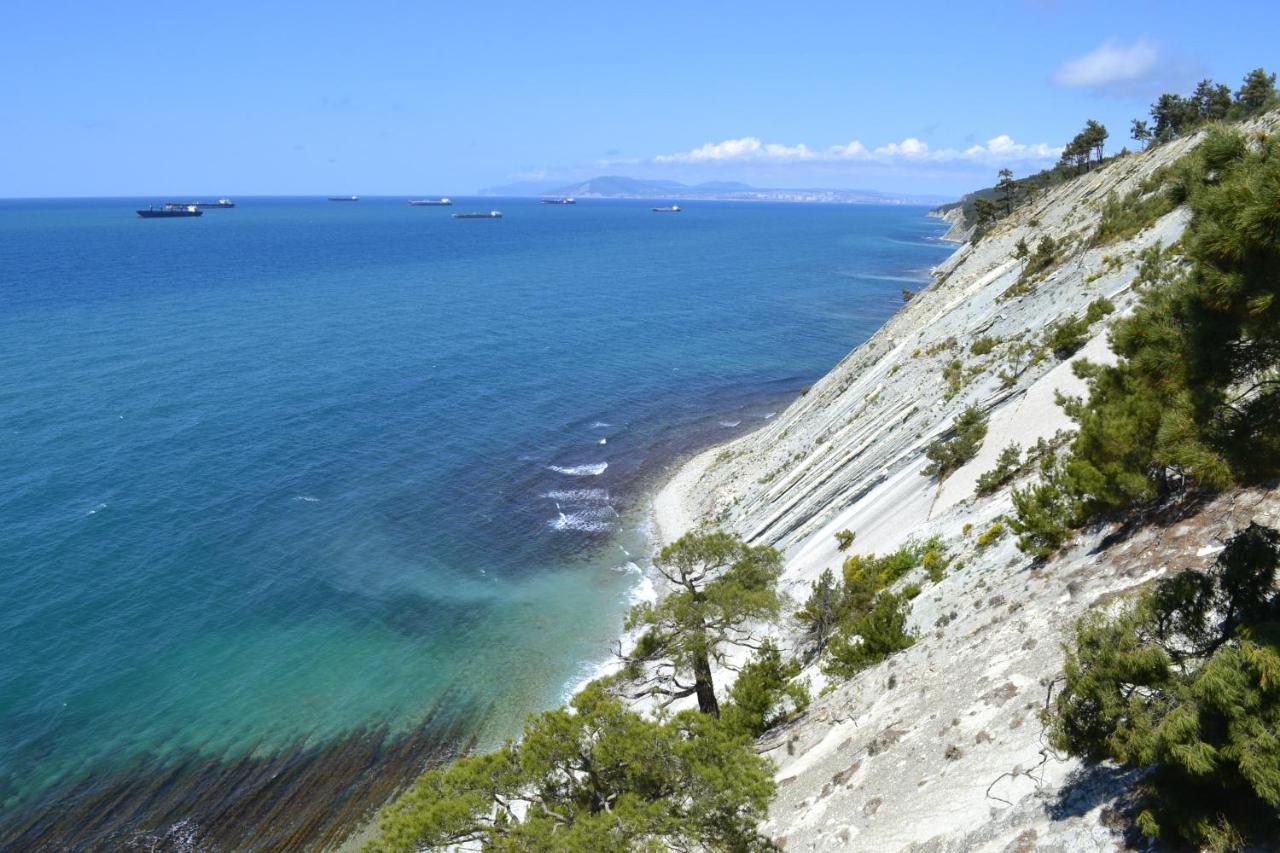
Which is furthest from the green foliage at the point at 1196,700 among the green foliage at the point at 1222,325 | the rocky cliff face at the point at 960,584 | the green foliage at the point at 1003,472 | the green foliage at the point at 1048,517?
the green foliage at the point at 1003,472

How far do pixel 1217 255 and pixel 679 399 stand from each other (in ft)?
227

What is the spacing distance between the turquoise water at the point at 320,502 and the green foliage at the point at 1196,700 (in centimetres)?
2864

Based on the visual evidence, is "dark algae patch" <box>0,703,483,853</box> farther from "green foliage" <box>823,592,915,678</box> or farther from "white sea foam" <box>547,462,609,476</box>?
"white sea foam" <box>547,462,609,476</box>

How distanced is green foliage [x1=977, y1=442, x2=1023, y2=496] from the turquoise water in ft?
71.4

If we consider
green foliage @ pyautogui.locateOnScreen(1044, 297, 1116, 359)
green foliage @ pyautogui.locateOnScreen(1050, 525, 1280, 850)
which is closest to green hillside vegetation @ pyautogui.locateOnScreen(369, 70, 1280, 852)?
green foliage @ pyautogui.locateOnScreen(1050, 525, 1280, 850)

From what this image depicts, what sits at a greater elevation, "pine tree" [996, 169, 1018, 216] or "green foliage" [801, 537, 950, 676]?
"pine tree" [996, 169, 1018, 216]

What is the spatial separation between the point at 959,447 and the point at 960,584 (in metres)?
11.0

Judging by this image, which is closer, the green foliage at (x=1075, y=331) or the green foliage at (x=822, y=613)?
the green foliage at (x=822, y=613)

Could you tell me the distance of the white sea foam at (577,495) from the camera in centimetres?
5709

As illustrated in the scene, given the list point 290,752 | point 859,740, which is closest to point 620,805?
point 859,740

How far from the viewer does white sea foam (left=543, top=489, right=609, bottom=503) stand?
5709 centimetres

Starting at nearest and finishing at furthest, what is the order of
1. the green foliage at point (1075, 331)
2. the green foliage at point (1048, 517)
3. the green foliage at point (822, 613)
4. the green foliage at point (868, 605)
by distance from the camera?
the green foliage at point (1048, 517) < the green foliage at point (868, 605) < the green foliage at point (822, 613) < the green foliage at point (1075, 331)

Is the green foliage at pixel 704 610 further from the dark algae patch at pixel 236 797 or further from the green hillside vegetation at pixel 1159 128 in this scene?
the green hillside vegetation at pixel 1159 128

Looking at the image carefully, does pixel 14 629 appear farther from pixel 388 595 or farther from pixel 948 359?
pixel 948 359
